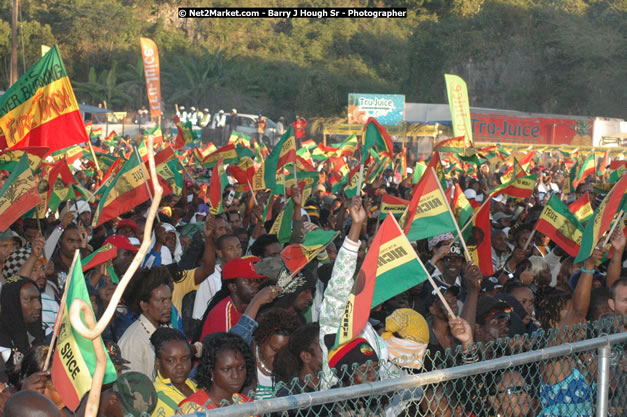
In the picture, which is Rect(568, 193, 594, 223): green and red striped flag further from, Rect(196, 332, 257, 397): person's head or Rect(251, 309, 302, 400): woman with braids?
Rect(196, 332, 257, 397): person's head

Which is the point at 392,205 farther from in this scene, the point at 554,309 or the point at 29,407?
the point at 29,407

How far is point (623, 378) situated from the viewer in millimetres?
4184

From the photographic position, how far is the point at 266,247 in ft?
21.8

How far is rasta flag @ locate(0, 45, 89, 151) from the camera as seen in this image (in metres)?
7.37

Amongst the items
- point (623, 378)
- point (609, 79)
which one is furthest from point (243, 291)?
point (609, 79)

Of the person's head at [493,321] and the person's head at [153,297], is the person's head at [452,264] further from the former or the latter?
the person's head at [153,297]

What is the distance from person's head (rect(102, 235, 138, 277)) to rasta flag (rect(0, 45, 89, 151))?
192 centimetres

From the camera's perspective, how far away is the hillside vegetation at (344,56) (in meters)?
53.4

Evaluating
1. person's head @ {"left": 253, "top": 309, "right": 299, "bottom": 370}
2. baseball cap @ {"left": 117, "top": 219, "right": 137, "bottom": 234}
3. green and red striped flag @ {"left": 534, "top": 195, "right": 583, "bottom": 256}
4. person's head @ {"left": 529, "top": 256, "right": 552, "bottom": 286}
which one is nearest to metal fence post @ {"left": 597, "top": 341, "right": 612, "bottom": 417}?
person's head @ {"left": 253, "top": 309, "right": 299, "bottom": 370}

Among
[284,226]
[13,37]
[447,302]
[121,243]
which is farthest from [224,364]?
[13,37]

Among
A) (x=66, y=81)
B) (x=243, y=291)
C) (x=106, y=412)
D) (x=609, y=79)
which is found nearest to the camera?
(x=106, y=412)

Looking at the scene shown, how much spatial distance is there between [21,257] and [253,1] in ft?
207

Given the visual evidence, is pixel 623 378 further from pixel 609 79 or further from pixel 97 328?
pixel 609 79

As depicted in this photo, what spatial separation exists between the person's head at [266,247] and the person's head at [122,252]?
97cm
